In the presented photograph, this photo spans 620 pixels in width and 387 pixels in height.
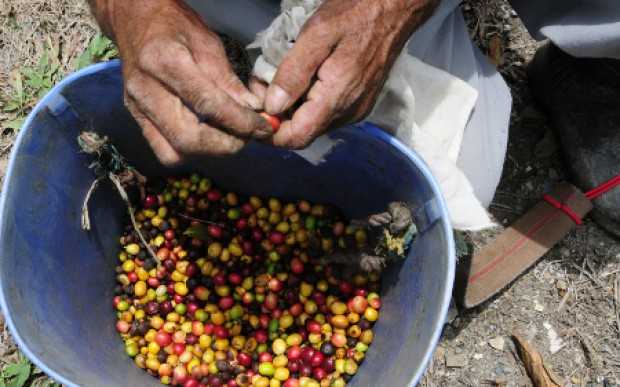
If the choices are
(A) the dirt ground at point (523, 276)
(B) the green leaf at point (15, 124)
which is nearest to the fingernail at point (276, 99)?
(A) the dirt ground at point (523, 276)

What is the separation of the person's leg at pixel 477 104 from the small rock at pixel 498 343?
72 cm

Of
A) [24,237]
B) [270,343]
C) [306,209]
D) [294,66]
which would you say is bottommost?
[270,343]

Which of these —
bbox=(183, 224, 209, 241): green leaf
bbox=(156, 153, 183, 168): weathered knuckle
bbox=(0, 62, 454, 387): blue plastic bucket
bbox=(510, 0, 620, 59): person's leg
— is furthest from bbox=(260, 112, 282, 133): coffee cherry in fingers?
bbox=(510, 0, 620, 59): person's leg

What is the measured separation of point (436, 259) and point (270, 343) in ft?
3.05

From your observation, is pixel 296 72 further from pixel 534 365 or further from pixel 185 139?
pixel 534 365

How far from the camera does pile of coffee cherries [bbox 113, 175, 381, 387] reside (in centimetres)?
235

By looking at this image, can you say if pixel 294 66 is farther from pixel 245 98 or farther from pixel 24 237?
pixel 24 237

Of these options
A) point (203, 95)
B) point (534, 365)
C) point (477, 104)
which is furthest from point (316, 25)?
point (534, 365)

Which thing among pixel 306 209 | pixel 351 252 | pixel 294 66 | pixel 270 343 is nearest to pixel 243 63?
pixel 306 209

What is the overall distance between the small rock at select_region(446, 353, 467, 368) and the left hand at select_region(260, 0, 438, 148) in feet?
5.04

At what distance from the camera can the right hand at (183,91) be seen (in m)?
1.40

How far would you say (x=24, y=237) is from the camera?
6.57ft

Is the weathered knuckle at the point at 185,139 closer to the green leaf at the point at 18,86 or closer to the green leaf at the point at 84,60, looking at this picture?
the green leaf at the point at 84,60

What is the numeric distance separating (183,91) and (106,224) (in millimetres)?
1214
